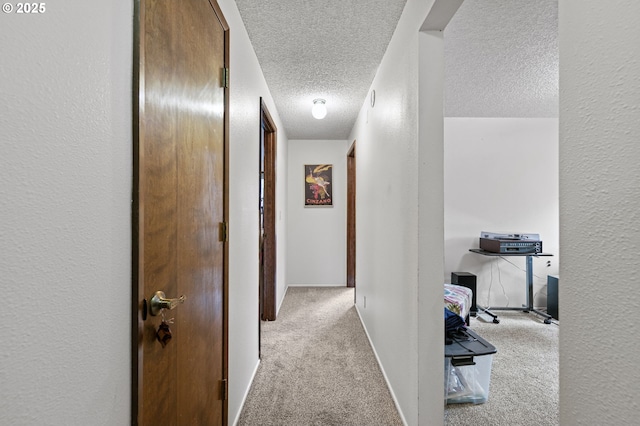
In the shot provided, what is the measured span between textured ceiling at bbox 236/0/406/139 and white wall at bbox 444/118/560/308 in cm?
165

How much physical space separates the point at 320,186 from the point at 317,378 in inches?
132

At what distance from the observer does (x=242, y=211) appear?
1.99 meters

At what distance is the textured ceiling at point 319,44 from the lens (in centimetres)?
183

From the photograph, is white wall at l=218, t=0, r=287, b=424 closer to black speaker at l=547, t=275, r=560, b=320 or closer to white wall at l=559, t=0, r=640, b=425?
white wall at l=559, t=0, r=640, b=425

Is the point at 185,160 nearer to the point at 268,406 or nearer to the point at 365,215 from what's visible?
the point at 268,406

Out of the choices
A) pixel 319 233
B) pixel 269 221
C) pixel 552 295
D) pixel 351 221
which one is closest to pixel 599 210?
pixel 269 221

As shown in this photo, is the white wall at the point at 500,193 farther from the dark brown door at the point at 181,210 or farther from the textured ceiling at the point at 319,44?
the dark brown door at the point at 181,210

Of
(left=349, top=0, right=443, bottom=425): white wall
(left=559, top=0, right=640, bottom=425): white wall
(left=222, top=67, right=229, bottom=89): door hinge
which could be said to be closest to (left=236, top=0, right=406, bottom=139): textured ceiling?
(left=349, top=0, right=443, bottom=425): white wall

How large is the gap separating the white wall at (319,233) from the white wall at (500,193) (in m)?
1.72

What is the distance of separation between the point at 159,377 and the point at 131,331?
0.22 m

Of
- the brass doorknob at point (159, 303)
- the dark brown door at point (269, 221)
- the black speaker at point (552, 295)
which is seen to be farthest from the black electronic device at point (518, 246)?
the brass doorknob at point (159, 303)

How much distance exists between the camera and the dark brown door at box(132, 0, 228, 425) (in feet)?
2.74

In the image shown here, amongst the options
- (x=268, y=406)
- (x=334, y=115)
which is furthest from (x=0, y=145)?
(x=334, y=115)

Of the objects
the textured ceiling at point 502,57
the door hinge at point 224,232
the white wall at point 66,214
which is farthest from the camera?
the textured ceiling at point 502,57
